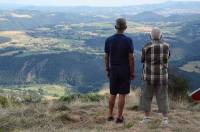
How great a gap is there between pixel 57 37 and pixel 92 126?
160 metres

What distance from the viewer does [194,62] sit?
71500 mm

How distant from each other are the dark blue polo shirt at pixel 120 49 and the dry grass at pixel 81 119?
42.0 inches

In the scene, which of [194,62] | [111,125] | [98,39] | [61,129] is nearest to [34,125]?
[61,129]

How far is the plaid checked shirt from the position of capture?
827cm

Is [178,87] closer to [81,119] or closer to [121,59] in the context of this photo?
[81,119]

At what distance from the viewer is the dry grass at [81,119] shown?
8.28 meters

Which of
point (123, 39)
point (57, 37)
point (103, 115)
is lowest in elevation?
point (57, 37)

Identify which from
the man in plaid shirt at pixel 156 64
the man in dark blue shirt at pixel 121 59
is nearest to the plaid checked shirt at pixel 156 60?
the man in plaid shirt at pixel 156 64

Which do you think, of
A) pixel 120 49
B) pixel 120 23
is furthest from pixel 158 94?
pixel 120 23

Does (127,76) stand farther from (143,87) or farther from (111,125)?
(111,125)

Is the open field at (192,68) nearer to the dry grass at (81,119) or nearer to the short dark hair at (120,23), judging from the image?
the dry grass at (81,119)

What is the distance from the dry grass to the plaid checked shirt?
81cm

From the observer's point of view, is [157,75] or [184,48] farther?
[184,48]

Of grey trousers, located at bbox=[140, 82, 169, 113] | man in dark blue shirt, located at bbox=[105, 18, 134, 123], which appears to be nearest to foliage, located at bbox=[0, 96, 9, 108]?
man in dark blue shirt, located at bbox=[105, 18, 134, 123]
